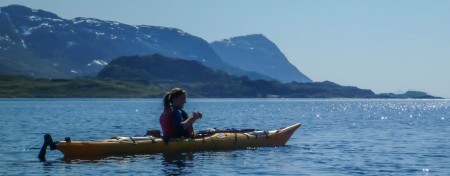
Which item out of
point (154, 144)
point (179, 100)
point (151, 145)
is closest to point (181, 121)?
point (179, 100)

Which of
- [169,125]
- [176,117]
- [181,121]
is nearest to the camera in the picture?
[176,117]

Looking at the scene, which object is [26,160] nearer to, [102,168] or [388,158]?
[102,168]

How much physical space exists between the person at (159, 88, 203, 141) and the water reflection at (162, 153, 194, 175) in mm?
1019

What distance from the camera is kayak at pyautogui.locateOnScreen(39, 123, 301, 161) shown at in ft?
114

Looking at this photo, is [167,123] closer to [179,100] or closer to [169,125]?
[169,125]

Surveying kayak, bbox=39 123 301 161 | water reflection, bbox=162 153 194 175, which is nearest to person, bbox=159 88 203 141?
kayak, bbox=39 123 301 161

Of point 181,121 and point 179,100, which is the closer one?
point 179,100

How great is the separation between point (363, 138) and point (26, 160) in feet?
87.6

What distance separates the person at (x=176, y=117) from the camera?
34.5 meters

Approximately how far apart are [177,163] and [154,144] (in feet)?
10.8

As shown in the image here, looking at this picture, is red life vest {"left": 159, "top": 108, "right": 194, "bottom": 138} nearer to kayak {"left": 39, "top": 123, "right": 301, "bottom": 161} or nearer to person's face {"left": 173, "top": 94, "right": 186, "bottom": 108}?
kayak {"left": 39, "top": 123, "right": 301, "bottom": 161}

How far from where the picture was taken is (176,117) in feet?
116

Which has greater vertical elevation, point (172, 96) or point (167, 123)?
point (172, 96)

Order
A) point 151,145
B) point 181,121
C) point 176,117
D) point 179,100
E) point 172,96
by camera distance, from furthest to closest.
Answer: point 151,145 → point 181,121 → point 176,117 → point 172,96 → point 179,100
